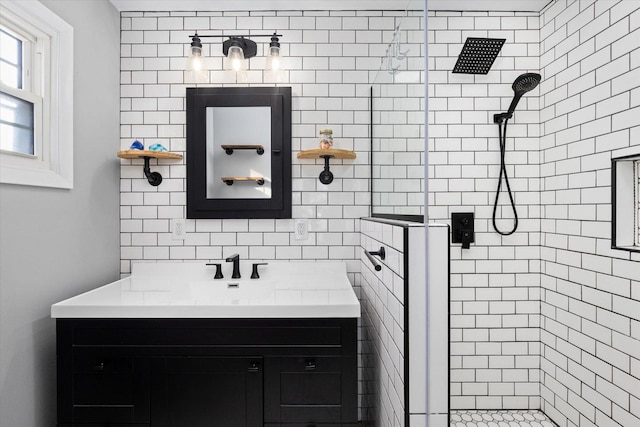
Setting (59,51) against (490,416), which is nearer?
(59,51)

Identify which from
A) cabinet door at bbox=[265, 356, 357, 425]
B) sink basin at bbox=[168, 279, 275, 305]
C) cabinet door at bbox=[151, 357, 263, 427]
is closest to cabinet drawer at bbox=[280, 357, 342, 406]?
cabinet door at bbox=[265, 356, 357, 425]

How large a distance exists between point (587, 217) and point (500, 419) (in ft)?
3.87

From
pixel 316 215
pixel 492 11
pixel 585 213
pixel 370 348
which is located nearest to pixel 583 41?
pixel 492 11

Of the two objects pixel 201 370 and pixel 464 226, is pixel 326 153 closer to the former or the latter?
pixel 464 226

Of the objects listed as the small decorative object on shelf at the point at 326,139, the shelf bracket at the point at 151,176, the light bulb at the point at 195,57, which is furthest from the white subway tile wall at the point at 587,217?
the shelf bracket at the point at 151,176

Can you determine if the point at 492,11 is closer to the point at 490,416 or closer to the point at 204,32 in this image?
the point at 204,32

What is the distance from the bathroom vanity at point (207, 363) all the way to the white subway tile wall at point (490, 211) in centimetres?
88

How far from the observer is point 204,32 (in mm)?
2162

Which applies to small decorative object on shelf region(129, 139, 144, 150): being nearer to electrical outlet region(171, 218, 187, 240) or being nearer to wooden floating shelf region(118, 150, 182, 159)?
wooden floating shelf region(118, 150, 182, 159)

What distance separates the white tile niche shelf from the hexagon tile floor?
41.8 inches

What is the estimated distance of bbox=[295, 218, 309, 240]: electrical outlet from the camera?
2170 millimetres

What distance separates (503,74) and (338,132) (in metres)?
1.01

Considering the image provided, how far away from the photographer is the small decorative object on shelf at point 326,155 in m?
1.97

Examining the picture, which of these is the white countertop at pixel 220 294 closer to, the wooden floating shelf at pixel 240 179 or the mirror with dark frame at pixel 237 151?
the mirror with dark frame at pixel 237 151
